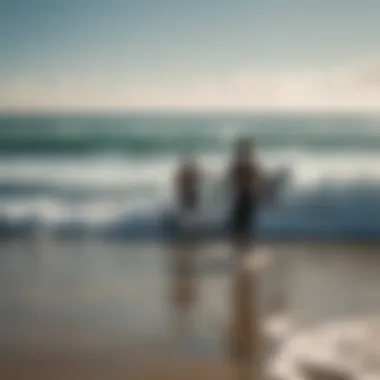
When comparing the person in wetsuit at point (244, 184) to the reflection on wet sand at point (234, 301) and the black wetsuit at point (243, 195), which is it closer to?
the black wetsuit at point (243, 195)

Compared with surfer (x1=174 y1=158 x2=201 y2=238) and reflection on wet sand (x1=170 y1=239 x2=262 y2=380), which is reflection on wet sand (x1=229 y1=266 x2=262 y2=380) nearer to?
reflection on wet sand (x1=170 y1=239 x2=262 y2=380)

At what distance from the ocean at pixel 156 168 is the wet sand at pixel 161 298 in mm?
54

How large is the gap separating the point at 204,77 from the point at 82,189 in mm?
384

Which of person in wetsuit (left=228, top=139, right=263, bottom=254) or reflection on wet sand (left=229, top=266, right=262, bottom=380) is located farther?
person in wetsuit (left=228, top=139, right=263, bottom=254)

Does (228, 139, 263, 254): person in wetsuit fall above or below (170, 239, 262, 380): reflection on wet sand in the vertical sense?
above

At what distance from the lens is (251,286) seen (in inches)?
62.3

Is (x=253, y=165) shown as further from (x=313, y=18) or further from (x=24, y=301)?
(x=24, y=301)

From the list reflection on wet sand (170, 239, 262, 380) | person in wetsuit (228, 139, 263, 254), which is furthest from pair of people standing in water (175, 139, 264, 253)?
reflection on wet sand (170, 239, 262, 380)

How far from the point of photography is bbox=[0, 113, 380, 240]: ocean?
1.52 m

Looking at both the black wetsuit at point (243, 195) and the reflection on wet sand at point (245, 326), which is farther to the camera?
the black wetsuit at point (243, 195)

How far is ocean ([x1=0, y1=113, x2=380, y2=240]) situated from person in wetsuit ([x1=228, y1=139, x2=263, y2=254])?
2 cm

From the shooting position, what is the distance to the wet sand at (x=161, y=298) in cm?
148

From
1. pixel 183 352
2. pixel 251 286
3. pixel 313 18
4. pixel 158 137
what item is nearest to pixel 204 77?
pixel 158 137

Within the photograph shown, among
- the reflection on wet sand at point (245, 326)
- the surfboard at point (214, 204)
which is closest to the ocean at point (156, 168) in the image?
the surfboard at point (214, 204)
